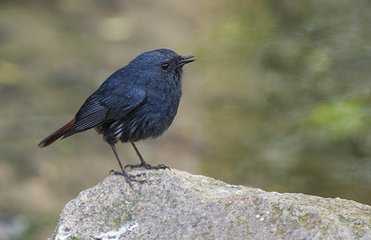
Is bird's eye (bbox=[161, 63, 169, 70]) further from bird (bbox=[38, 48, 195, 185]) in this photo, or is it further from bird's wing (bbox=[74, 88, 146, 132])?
bird's wing (bbox=[74, 88, 146, 132])

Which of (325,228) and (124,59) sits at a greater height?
(124,59)

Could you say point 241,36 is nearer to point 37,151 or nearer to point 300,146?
Result: point 37,151

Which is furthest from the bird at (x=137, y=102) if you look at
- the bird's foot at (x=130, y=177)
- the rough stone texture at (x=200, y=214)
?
the rough stone texture at (x=200, y=214)

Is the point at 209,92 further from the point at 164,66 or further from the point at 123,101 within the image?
the point at 123,101

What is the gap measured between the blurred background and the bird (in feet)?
5.16

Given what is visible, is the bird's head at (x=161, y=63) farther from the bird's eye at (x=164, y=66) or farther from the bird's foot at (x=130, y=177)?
the bird's foot at (x=130, y=177)

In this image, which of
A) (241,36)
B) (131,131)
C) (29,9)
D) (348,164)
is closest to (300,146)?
(348,164)

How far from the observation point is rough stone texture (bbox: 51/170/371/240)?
4.34 meters

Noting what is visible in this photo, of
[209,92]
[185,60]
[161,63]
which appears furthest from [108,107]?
[209,92]

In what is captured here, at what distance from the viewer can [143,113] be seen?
5.61m

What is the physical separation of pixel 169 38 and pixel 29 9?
2336 mm

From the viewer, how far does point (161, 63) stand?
577 centimetres

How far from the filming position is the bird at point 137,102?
18.4 ft

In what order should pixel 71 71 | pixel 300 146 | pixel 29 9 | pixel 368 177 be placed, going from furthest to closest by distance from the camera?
pixel 29 9 < pixel 71 71 < pixel 300 146 < pixel 368 177
